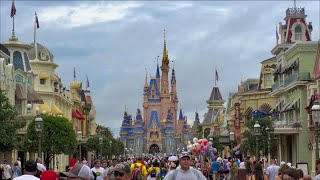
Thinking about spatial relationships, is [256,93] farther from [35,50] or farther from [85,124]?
[85,124]

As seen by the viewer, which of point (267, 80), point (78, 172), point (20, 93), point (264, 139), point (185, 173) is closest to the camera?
point (78, 172)

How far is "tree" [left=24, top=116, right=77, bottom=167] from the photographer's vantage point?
191 feet

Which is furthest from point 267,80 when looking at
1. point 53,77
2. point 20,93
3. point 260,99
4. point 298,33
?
point 20,93

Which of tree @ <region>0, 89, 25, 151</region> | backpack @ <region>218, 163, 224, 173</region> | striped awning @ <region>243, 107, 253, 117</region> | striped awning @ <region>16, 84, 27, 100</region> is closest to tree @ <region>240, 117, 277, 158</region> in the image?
striped awning @ <region>16, 84, 27, 100</region>

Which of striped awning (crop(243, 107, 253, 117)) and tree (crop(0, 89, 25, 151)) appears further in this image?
striped awning (crop(243, 107, 253, 117))

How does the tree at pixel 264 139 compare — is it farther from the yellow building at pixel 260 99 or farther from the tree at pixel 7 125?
the tree at pixel 7 125

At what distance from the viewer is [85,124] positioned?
367 feet

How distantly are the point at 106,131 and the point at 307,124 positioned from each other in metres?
70.5

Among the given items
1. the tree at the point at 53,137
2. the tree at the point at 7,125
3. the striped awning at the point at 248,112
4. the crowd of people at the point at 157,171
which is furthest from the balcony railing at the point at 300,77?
the striped awning at the point at 248,112

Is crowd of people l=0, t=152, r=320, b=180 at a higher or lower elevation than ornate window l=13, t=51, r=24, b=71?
lower

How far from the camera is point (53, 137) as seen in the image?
60.2m

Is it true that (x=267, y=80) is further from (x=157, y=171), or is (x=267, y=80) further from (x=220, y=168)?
(x=157, y=171)

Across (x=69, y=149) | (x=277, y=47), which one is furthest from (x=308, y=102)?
(x=69, y=149)

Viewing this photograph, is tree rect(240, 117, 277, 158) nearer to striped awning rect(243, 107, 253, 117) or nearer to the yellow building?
the yellow building
